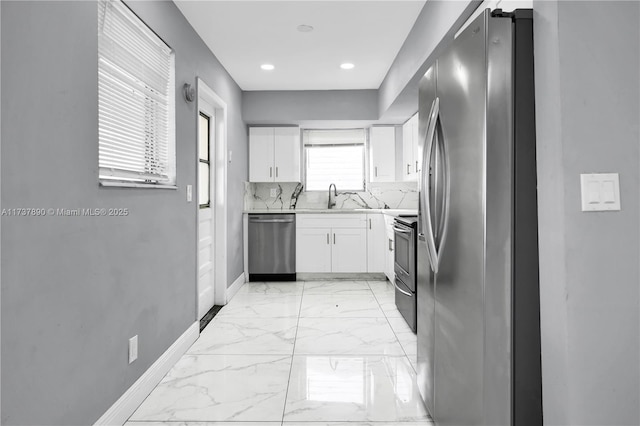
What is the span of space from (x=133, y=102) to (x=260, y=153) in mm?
3270

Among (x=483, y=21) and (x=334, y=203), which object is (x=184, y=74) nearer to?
(x=483, y=21)

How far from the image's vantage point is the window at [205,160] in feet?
12.8

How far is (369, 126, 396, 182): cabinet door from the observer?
5367 millimetres

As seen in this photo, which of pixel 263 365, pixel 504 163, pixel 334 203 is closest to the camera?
pixel 504 163

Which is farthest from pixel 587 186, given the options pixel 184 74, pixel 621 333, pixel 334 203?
pixel 334 203

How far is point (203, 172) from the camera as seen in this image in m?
3.95

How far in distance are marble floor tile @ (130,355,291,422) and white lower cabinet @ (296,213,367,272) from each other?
256 cm

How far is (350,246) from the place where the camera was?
17.0 feet

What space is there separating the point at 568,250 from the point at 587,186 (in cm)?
20

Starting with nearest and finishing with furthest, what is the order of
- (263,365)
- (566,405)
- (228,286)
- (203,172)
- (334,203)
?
1. (566,405)
2. (263,365)
3. (203,172)
4. (228,286)
5. (334,203)

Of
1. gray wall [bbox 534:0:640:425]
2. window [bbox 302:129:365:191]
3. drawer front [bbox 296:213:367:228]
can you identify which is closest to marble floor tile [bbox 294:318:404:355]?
gray wall [bbox 534:0:640:425]

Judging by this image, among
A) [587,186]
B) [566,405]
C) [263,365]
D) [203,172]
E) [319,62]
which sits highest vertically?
[319,62]

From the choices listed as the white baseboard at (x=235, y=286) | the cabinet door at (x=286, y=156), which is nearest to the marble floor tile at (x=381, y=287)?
the white baseboard at (x=235, y=286)

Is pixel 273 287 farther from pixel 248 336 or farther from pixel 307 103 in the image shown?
pixel 307 103
